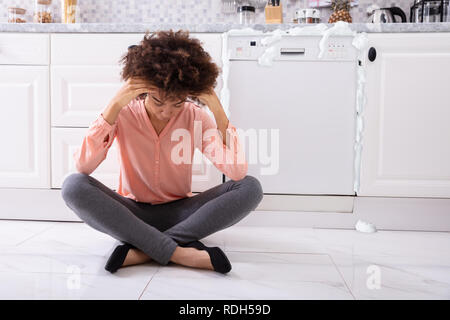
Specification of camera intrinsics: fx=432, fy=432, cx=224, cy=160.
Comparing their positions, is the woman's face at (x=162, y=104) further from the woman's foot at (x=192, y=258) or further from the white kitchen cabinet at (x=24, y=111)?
the white kitchen cabinet at (x=24, y=111)

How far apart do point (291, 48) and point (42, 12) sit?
1496mm

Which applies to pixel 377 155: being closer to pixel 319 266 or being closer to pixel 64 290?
pixel 319 266

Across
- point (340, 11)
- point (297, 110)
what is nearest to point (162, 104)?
point (297, 110)

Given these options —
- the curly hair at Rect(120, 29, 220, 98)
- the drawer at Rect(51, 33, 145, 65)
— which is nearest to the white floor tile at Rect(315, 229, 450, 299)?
the curly hair at Rect(120, 29, 220, 98)

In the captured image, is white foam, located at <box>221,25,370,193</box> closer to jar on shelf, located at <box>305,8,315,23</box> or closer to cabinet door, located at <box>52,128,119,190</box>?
jar on shelf, located at <box>305,8,315,23</box>

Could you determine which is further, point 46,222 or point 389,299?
point 46,222

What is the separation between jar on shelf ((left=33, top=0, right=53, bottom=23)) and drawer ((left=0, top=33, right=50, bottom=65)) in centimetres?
56

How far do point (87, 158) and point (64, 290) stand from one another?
1.41 ft

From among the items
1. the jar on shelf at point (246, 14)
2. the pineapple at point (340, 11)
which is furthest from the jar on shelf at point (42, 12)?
the pineapple at point (340, 11)

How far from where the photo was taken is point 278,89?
6.22ft

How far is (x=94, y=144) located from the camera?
1.37m
